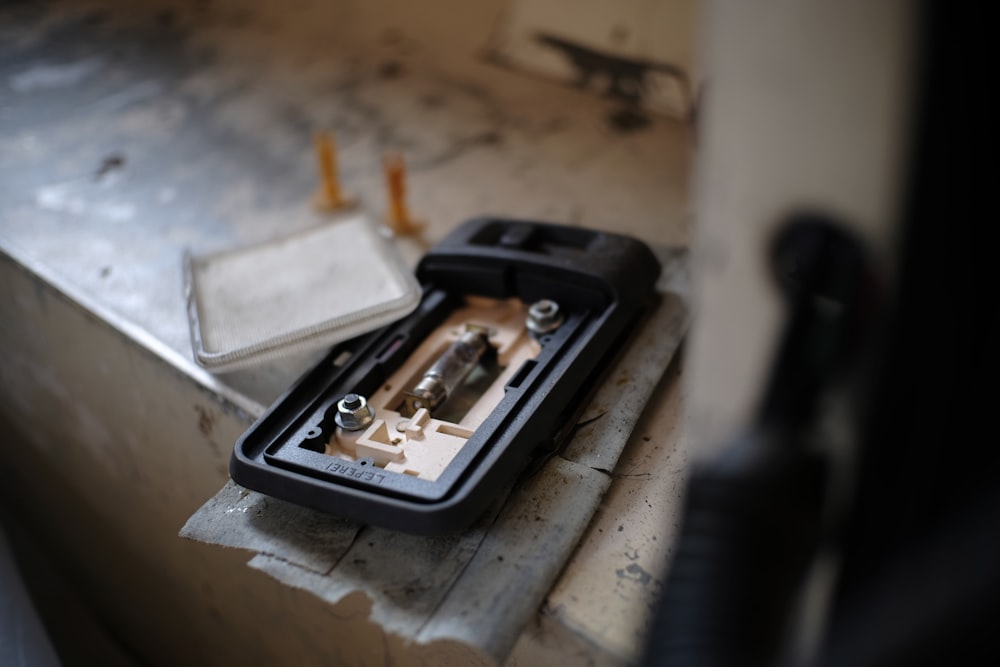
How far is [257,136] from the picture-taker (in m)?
1.45

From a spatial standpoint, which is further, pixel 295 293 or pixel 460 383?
pixel 295 293

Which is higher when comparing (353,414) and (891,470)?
(891,470)

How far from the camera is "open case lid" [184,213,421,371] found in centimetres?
84

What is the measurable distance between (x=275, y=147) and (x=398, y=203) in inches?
14.6

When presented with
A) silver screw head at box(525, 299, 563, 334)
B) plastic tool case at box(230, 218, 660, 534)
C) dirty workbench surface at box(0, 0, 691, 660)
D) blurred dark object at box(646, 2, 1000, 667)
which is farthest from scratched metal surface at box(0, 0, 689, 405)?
blurred dark object at box(646, 2, 1000, 667)

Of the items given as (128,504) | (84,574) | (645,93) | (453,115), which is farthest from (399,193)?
(84,574)

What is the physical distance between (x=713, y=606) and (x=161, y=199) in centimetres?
113

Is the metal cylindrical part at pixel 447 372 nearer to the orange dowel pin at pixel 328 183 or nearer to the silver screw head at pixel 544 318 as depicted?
the silver screw head at pixel 544 318

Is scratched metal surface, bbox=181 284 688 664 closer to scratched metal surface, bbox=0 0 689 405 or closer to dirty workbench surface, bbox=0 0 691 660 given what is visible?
dirty workbench surface, bbox=0 0 691 660

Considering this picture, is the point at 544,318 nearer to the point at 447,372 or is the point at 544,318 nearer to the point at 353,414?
the point at 447,372

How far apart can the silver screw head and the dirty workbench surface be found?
0.41 feet

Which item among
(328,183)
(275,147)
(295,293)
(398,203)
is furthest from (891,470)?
(275,147)

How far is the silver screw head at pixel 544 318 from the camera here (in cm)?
85

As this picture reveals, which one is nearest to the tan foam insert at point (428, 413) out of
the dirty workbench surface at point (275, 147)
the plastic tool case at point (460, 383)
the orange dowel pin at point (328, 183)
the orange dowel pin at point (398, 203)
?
the plastic tool case at point (460, 383)
